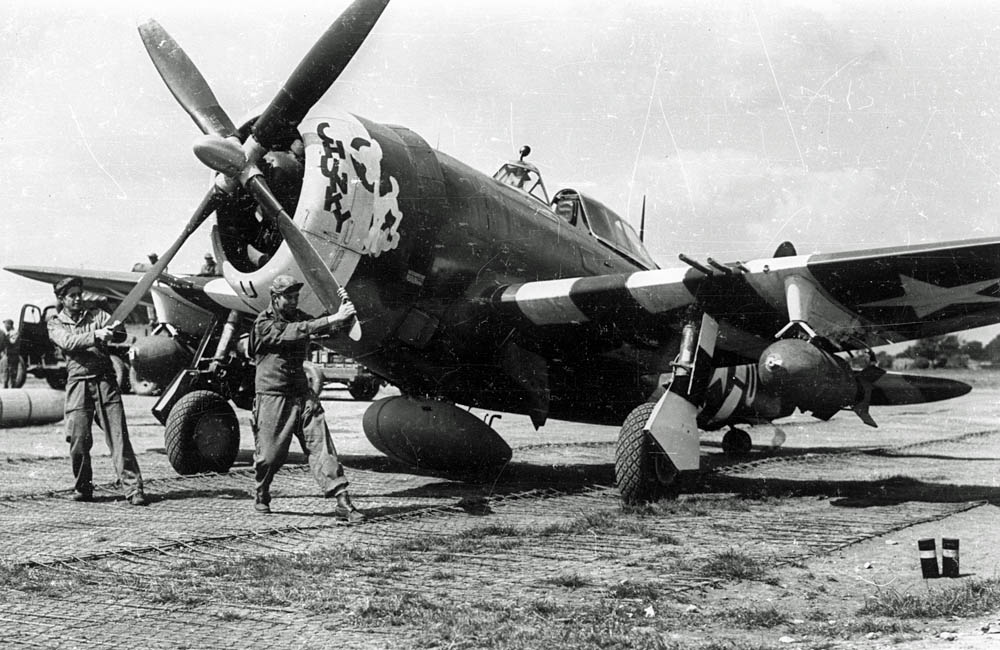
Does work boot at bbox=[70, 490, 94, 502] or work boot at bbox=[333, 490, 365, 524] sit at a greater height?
work boot at bbox=[70, 490, 94, 502]

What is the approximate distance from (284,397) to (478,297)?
2157mm

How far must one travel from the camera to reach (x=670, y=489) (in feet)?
23.8

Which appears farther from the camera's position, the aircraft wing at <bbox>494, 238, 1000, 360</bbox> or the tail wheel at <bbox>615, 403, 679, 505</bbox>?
the tail wheel at <bbox>615, 403, 679, 505</bbox>

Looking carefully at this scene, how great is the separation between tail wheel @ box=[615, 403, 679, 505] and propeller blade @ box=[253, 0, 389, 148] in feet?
11.4

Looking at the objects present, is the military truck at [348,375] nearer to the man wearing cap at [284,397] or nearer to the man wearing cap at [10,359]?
the man wearing cap at [10,359]

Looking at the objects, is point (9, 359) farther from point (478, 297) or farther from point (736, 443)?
point (478, 297)

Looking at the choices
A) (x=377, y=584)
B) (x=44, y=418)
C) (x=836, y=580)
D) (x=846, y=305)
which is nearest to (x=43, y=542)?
(x=377, y=584)

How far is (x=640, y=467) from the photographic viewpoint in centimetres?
700

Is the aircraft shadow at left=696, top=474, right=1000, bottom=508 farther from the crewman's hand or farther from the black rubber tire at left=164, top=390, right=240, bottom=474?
the black rubber tire at left=164, top=390, right=240, bottom=474

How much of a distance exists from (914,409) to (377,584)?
27.5m

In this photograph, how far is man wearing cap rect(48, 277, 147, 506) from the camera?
669 centimetres

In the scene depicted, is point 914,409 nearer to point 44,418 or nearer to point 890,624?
point 44,418

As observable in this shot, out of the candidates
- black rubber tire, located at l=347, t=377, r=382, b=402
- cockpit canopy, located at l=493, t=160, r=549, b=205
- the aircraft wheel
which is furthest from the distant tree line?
cockpit canopy, located at l=493, t=160, r=549, b=205

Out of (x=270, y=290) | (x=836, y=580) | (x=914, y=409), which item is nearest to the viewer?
(x=836, y=580)
